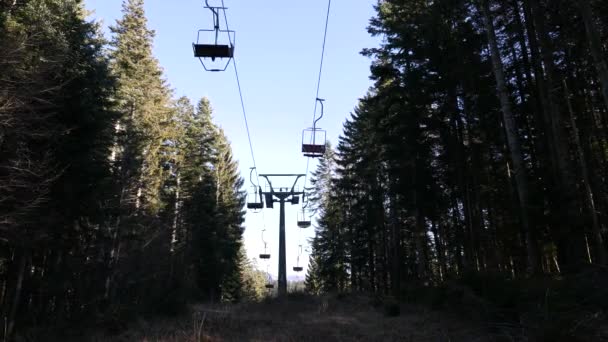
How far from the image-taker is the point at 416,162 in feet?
62.5

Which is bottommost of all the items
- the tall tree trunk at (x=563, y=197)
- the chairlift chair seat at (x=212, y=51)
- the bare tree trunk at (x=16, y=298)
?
the bare tree trunk at (x=16, y=298)

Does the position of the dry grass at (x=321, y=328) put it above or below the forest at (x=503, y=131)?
below

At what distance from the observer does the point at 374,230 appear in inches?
1228

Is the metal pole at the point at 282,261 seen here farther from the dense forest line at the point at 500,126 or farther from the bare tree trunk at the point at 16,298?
the bare tree trunk at the point at 16,298

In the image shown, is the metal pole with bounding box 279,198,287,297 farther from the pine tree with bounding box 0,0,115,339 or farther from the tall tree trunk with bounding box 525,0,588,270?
the tall tree trunk with bounding box 525,0,588,270

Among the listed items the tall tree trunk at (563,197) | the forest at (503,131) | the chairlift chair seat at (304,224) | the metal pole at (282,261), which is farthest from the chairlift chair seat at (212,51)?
the chairlift chair seat at (304,224)

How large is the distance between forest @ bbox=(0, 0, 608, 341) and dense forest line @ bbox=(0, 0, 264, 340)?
8 cm

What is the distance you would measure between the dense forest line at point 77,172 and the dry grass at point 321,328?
6.66 feet

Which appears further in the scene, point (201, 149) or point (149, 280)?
point (201, 149)

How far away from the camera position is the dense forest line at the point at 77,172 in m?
11.4

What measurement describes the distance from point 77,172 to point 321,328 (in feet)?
31.4

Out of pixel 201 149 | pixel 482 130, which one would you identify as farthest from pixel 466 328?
pixel 201 149

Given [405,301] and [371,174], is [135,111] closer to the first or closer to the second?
[371,174]

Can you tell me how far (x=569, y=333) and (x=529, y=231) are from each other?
17.0 ft
